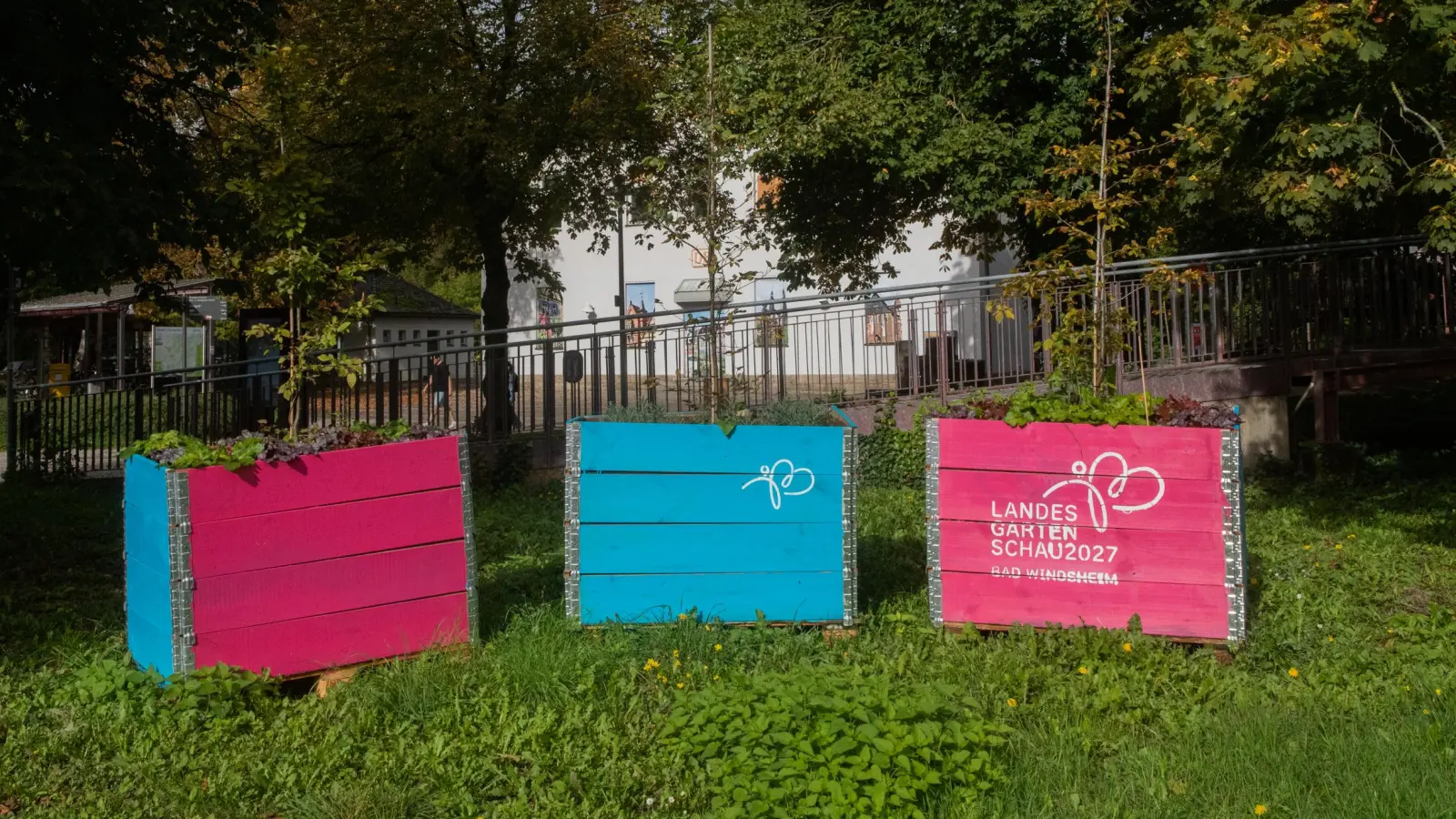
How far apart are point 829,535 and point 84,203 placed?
5359mm

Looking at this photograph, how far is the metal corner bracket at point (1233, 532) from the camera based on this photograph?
5.66 m

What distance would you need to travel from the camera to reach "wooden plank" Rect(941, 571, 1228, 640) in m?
5.73

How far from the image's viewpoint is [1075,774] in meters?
4.34

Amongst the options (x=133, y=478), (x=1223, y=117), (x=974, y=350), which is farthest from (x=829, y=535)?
(x=974, y=350)

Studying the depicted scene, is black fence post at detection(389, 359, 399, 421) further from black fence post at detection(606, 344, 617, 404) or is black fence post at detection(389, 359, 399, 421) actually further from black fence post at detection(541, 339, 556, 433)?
black fence post at detection(606, 344, 617, 404)

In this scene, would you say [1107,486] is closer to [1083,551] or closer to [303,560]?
[1083,551]

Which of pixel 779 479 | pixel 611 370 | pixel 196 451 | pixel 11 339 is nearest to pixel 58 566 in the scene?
pixel 196 451

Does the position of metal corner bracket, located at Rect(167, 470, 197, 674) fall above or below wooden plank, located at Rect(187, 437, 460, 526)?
below

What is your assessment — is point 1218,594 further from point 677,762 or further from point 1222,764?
point 677,762

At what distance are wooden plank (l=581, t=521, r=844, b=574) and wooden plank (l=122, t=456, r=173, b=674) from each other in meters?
1.86

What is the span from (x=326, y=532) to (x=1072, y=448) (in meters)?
3.55

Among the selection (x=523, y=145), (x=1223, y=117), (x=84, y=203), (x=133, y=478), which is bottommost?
(x=133, y=478)

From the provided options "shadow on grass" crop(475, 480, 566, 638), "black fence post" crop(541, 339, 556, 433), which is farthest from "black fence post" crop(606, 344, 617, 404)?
"shadow on grass" crop(475, 480, 566, 638)

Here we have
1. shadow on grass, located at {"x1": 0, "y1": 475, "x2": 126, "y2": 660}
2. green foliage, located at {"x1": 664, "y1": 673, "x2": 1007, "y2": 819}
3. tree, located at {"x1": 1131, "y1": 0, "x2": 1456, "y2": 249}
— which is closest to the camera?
green foliage, located at {"x1": 664, "y1": 673, "x2": 1007, "y2": 819}
